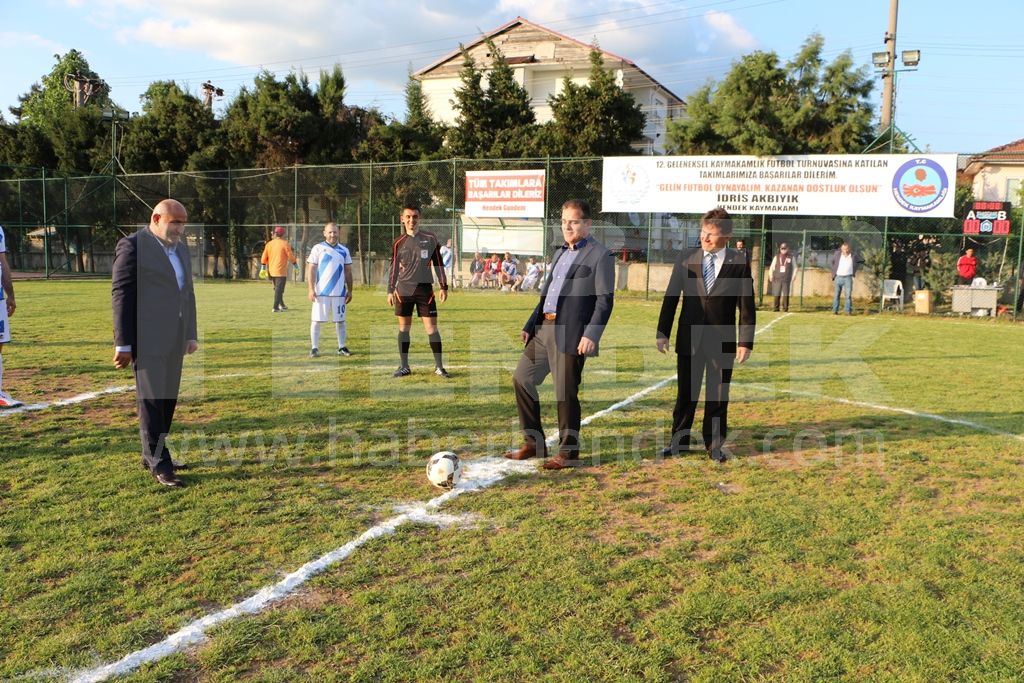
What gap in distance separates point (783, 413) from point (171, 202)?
580cm

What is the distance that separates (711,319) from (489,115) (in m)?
27.8

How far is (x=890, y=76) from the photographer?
23.7 meters

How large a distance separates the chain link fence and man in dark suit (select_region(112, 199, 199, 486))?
53.6ft

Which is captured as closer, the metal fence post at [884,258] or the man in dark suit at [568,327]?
the man in dark suit at [568,327]

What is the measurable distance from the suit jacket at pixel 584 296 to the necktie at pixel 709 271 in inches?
29.9

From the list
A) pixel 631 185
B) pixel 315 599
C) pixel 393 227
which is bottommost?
pixel 315 599

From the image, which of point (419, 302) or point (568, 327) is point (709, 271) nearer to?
point (568, 327)

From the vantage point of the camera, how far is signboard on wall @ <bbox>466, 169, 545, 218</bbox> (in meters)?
24.0

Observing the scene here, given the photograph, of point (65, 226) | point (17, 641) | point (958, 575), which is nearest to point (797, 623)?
point (958, 575)

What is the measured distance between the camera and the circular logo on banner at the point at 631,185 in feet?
74.0

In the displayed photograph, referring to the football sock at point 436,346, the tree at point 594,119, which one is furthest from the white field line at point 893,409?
the tree at point 594,119

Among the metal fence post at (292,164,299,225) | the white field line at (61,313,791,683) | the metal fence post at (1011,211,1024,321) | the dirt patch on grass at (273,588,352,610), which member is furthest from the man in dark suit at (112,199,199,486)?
the metal fence post at (292,164,299,225)

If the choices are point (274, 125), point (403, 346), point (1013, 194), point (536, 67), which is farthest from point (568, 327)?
point (536, 67)

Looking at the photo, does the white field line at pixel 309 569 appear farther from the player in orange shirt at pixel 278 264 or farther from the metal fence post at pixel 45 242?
the metal fence post at pixel 45 242
